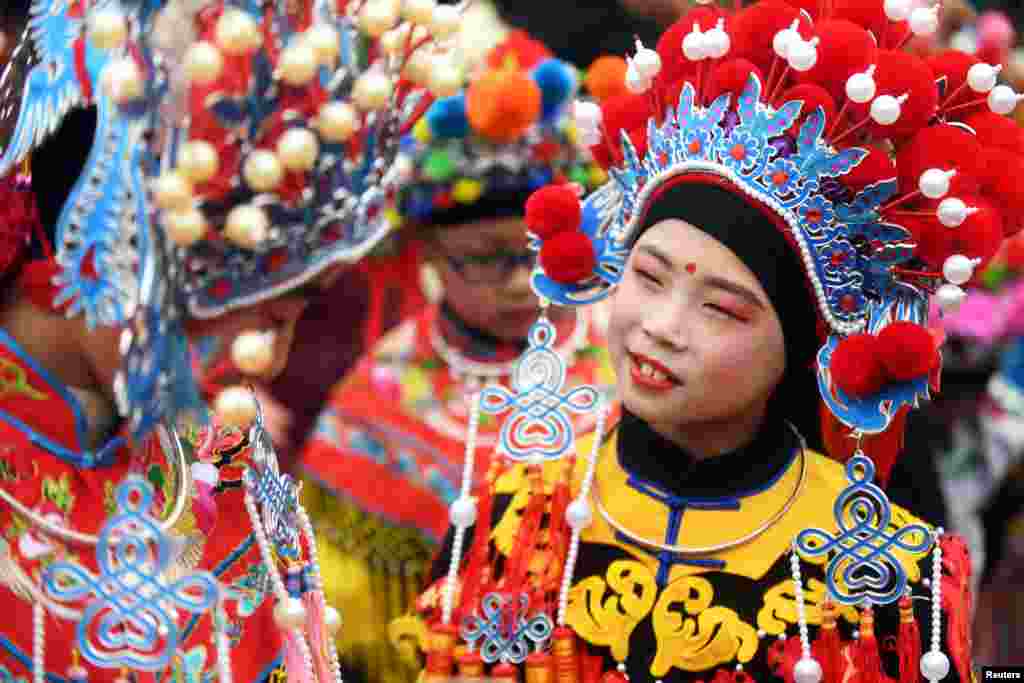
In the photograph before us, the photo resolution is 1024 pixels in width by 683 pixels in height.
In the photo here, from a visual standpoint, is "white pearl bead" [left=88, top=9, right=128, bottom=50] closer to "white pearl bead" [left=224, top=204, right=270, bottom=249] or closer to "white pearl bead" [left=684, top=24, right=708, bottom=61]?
"white pearl bead" [left=224, top=204, right=270, bottom=249]

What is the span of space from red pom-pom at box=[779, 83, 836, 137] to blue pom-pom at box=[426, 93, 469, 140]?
4.95ft

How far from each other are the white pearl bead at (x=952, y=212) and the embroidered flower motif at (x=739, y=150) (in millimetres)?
285

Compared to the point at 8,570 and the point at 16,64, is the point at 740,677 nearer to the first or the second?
the point at 8,570

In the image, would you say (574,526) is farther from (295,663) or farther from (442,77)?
(442,77)

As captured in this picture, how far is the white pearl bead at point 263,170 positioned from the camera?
2016 millimetres

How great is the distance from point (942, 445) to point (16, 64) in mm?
3639

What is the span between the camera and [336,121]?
2.06 m

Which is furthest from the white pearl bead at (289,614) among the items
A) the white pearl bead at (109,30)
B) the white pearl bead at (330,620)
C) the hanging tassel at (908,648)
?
the hanging tassel at (908,648)

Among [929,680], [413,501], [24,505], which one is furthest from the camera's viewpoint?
[413,501]

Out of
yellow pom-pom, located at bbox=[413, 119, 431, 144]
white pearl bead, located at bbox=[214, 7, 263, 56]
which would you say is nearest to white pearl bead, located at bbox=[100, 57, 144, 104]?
white pearl bead, located at bbox=[214, 7, 263, 56]

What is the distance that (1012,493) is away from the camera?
17.0ft

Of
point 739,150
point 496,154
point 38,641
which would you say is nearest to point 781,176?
point 739,150

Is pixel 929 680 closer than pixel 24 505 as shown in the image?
No

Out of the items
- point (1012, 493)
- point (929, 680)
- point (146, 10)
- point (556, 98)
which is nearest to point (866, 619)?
point (929, 680)
